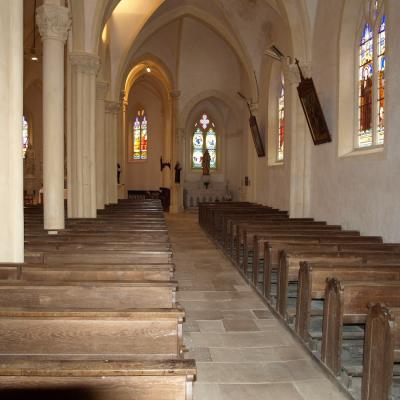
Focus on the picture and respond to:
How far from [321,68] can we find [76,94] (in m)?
6.33

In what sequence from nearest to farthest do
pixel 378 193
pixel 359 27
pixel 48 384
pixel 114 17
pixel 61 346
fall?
pixel 48 384, pixel 61 346, pixel 378 193, pixel 359 27, pixel 114 17

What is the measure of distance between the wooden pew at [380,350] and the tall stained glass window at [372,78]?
678 centimetres

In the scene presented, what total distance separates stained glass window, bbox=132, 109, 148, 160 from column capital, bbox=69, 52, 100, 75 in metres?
19.9

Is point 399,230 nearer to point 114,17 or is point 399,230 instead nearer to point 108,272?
point 108,272

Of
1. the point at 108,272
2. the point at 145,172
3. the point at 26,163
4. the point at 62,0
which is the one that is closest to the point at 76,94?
the point at 62,0

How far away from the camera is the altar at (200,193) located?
2683 centimetres

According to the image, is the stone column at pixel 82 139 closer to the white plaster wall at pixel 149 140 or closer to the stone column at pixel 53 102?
the stone column at pixel 53 102

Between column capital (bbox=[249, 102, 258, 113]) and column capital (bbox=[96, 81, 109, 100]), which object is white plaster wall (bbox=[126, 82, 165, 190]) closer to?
column capital (bbox=[249, 102, 258, 113])

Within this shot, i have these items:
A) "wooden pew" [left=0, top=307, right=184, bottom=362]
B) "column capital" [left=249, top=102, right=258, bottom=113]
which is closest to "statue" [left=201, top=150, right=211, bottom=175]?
"column capital" [left=249, top=102, right=258, bottom=113]

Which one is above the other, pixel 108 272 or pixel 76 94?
pixel 76 94

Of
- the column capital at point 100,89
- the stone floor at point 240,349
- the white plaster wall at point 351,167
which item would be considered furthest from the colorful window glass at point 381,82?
the column capital at point 100,89

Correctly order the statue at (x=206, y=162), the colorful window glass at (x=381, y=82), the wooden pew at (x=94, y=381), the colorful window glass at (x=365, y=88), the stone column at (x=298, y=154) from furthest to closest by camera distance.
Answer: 1. the statue at (x=206, y=162)
2. the stone column at (x=298, y=154)
3. the colorful window glass at (x=365, y=88)
4. the colorful window glass at (x=381, y=82)
5. the wooden pew at (x=94, y=381)

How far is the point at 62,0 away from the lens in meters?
8.88

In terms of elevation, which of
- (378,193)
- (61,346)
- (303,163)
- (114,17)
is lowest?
(61,346)
